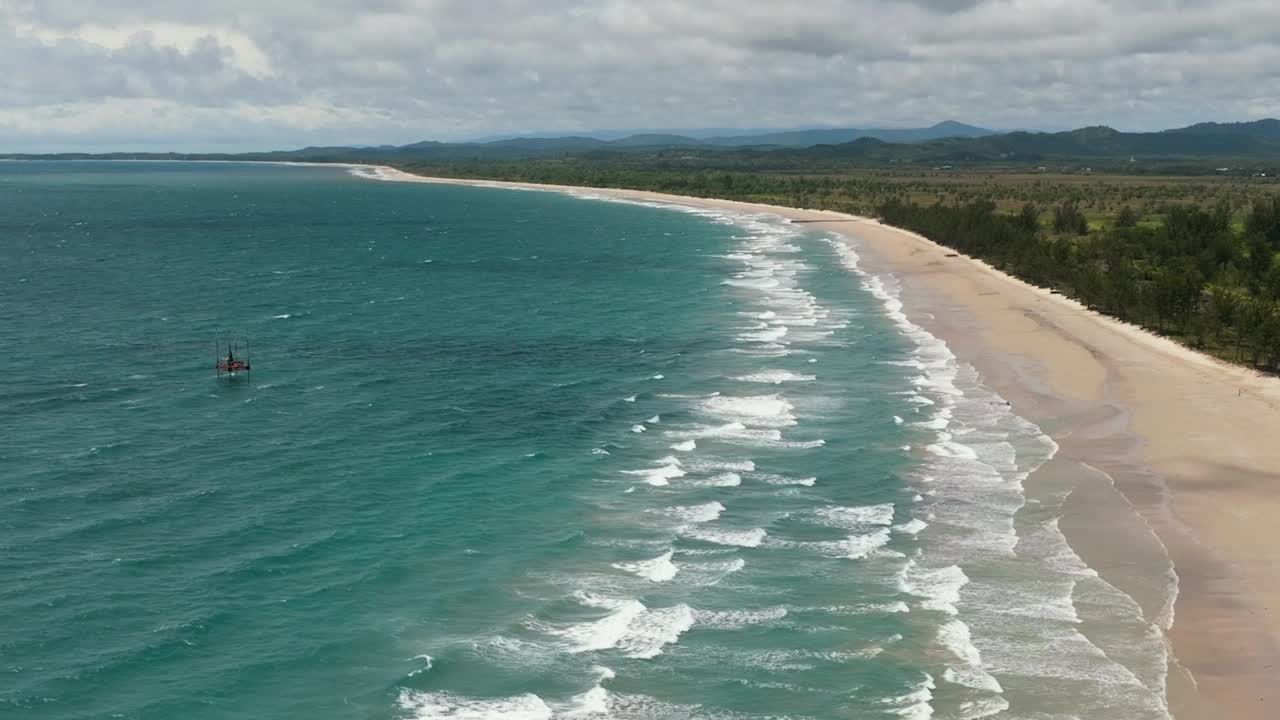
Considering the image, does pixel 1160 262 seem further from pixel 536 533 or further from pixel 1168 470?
pixel 536 533

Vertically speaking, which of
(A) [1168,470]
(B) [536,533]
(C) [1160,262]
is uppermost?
(C) [1160,262]

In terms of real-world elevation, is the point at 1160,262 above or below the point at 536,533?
above

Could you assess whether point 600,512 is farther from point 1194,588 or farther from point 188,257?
point 188,257

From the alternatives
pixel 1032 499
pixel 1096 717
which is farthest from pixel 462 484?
pixel 1096 717

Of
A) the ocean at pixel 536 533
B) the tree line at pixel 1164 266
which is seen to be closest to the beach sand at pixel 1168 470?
the ocean at pixel 536 533

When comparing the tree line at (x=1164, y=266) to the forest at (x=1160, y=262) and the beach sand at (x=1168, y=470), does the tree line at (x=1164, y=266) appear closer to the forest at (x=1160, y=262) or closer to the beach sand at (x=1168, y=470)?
the forest at (x=1160, y=262)

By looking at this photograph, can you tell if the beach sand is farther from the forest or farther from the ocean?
the forest

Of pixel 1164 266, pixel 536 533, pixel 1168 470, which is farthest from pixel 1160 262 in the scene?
pixel 536 533

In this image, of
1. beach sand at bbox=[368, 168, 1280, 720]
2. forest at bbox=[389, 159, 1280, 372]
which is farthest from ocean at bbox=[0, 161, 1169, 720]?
forest at bbox=[389, 159, 1280, 372]
